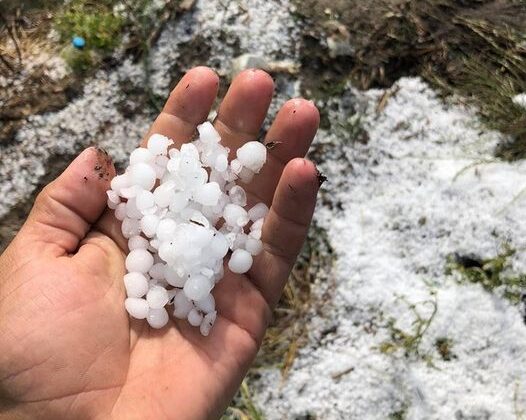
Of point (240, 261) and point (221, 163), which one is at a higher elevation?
point (221, 163)

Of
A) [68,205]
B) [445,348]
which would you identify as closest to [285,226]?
[68,205]

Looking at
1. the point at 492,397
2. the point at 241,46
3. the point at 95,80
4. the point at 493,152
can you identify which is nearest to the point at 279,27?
the point at 241,46

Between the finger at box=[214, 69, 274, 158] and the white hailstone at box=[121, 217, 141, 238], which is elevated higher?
the finger at box=[214, 69, 274, 158]

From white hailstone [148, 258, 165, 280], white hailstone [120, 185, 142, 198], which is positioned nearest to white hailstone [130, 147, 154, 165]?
white hailstone [120, 185, 142, 198]

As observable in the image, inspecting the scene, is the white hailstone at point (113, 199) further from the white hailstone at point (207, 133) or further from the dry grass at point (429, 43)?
the dry grass at point (429, 43)

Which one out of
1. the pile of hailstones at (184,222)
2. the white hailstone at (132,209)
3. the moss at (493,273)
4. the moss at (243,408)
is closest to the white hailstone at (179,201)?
the pile of hailstones at (184,222)

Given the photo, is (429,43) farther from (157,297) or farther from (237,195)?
(157,297)

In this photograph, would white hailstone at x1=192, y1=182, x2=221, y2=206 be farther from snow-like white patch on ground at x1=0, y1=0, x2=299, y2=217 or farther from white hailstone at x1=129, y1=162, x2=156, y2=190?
snow-like white patch on ground at x1=0, y1=0, x2=299, y2=217
